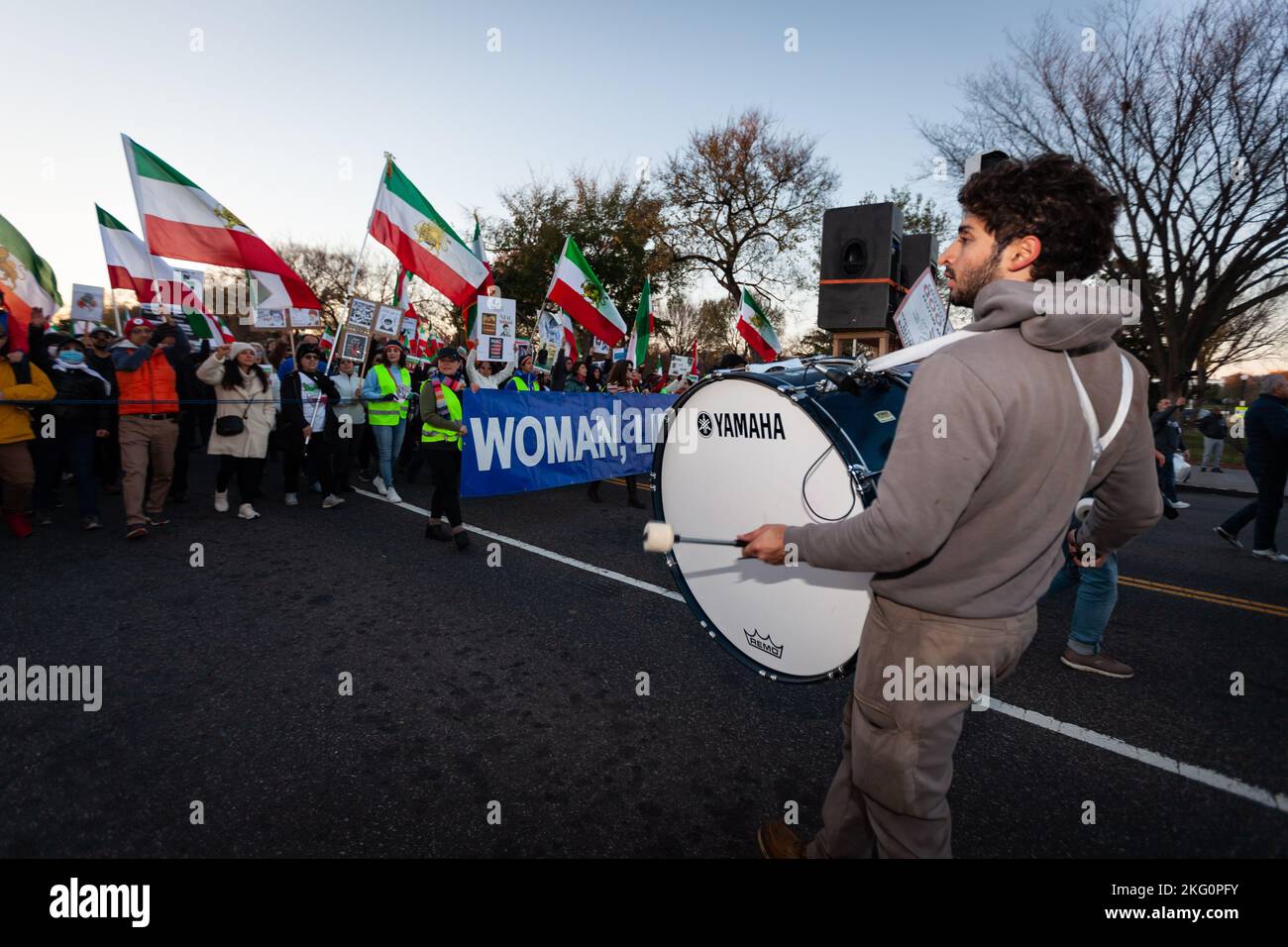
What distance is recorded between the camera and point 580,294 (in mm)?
10633

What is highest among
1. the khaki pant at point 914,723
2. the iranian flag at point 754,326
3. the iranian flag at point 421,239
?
the iranian flag at point 421,239

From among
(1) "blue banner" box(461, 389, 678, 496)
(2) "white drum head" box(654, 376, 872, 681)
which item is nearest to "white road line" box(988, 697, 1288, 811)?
(2) "white drum head" box(654, 376, 872, 681)

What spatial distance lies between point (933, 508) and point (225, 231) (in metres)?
8.68

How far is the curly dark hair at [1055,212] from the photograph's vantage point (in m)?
1.47

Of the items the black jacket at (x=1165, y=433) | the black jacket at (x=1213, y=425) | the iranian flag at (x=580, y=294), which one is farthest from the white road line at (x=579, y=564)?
the black jacket at (x=1213, y=425)

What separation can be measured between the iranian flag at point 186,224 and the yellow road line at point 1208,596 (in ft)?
32.1

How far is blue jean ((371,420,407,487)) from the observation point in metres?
8.27

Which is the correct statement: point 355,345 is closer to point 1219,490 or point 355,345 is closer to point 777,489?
point 777,489

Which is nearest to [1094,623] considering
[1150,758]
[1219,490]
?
[1150,758]

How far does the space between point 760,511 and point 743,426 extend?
1.12 feet

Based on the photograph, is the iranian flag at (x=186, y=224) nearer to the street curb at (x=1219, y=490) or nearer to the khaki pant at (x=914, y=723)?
the khaki pant at (x=914, y=723)

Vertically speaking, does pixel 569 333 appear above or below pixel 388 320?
above

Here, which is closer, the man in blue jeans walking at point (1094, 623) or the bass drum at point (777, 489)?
the bass drum at point (777, 489)

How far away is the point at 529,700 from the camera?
133 inches
